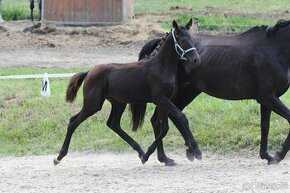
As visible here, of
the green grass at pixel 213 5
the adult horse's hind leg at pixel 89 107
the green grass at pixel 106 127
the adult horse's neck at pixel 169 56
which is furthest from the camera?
the green grass at pixel 213 5

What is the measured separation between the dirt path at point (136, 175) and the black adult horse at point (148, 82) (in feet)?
1.04

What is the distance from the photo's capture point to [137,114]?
1138 cm

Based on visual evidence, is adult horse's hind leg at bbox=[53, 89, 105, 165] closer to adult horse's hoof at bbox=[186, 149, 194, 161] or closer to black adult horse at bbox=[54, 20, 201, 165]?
black adult horse at bbox=[54, 20, 201, 165]

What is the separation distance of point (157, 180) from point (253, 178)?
107 centimetres

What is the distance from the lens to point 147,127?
505 inches

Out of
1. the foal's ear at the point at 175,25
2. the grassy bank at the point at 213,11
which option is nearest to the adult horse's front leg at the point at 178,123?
the foal's ear at the point at 175,25

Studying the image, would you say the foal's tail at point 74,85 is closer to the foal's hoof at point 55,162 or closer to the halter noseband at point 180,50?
the foal's hoof at point 55,162

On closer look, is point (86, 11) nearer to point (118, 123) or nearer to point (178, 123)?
point (118, 123)

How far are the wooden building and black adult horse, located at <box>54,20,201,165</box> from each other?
13.5 metres

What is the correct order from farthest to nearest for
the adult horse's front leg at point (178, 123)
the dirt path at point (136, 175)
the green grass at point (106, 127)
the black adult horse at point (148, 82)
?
1. the green grass at point (106, 127)
2. the adult horse's front leg at point (178, 123)
3. the black adult horse at point (148, 82)
4. the dirt path at point (136, 175)

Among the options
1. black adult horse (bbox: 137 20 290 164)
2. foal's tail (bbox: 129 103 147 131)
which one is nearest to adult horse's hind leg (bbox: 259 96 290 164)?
black adult horse (bbox: 137 20 290 164)

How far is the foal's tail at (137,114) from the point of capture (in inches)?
445

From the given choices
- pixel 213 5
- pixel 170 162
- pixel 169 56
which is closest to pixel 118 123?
pixel 170 162

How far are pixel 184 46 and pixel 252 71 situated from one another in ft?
3.45
